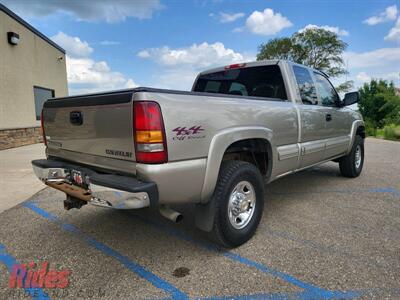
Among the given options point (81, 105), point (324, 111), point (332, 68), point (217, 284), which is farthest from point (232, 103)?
point (332, 68)

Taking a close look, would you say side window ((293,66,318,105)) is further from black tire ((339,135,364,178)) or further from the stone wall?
the stone wall

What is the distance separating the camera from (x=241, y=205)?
119 inches

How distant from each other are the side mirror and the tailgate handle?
14.0ft

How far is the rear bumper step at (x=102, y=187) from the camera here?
7.03ft

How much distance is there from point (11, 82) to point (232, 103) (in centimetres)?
1119

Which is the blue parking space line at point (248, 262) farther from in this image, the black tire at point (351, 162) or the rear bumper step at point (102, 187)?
the black tire at point (351, 162)

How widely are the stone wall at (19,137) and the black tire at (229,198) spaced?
10038mm

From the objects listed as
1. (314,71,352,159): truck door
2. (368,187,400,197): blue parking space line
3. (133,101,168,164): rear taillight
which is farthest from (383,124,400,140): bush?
(133,101,168,164): rear taillight

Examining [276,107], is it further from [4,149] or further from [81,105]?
[4,149]

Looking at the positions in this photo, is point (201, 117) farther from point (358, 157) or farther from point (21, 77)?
point (21, 77)

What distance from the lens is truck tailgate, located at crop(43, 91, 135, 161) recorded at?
2.28 meters

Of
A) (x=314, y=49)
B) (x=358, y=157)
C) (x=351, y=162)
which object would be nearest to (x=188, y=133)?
(x=351, y=162)

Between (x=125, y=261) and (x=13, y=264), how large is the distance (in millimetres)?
1038

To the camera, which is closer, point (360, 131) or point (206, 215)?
point (206, 215)
